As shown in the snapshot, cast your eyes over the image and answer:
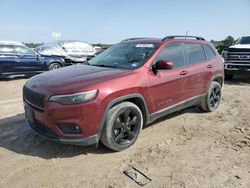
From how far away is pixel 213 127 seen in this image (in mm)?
5559

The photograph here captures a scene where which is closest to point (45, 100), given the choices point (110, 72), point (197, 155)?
point (110, 72)

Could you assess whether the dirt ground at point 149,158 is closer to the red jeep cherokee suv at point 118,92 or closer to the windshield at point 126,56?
the red jeep cherokee suv at point 118,92

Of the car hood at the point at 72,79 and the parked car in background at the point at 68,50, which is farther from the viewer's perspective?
the parked car in background at the point at 68,50

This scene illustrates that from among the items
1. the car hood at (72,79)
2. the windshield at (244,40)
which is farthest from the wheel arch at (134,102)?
the windshield at (244,40)

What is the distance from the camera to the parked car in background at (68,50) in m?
15.1

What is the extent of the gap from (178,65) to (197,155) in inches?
72.1

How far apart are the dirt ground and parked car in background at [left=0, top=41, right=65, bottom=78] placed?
6.19 meters

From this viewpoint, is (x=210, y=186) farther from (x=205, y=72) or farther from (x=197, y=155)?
(x=205, y=72)

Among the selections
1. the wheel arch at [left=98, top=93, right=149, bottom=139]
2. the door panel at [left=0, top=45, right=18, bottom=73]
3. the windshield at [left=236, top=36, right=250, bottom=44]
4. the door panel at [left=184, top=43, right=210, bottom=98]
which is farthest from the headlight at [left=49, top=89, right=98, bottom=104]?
the windshield at [left=236, top=36, right=250, bottom=44]

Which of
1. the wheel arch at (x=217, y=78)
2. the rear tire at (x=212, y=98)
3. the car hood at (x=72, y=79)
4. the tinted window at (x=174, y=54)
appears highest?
the tinted window at (x=174, y=54)

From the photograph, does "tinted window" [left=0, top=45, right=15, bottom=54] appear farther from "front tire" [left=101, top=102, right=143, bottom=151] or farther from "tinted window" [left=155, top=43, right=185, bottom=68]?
"front tire" [left=101, top=102, right=143, bottom=151]

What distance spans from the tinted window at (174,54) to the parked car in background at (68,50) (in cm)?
991

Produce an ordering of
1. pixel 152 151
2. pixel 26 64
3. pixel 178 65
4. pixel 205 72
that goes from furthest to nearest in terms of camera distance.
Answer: pixel 26 64, pixel 205 72, pixel 178 65, pixel 152 151

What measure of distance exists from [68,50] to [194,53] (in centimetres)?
1057
